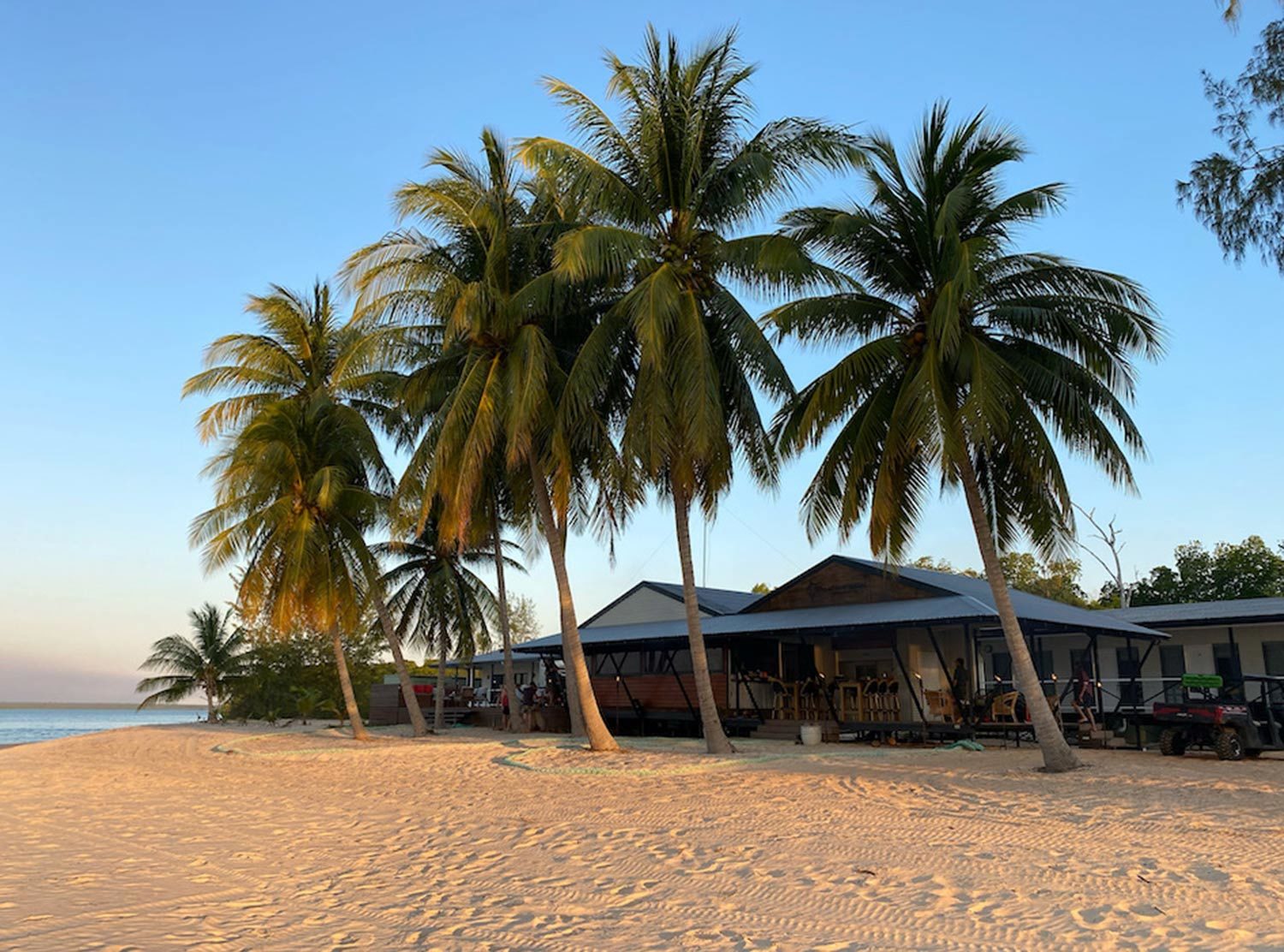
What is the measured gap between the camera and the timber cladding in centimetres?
2264

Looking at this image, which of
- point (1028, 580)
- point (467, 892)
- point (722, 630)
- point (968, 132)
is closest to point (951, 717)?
point (722, 630)

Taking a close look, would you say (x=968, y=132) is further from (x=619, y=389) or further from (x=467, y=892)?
(x=467, y=892)

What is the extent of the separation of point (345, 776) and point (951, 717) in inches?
462

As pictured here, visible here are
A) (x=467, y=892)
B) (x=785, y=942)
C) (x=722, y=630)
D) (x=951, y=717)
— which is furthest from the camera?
(x=722, y=630)

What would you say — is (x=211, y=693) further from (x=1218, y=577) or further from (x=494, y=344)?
(x=1218, y=577)

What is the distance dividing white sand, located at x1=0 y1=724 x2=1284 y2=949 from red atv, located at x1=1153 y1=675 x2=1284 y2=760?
923 mm

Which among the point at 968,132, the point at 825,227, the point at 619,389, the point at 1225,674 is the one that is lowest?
the point at 1225,674

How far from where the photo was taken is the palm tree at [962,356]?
14.4 meters

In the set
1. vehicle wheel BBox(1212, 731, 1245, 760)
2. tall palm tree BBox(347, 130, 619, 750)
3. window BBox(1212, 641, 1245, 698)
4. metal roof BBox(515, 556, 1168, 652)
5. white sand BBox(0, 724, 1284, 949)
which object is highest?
tall palm tree BBox(347, 130, 619, 750)

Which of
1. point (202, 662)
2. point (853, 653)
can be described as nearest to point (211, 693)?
point (202, 662)

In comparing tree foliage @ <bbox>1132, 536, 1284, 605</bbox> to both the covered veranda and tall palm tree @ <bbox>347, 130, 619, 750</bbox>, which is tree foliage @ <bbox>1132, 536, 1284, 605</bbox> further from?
tall palm tree @ <bbox>347, 130, 619, 750</bbox>

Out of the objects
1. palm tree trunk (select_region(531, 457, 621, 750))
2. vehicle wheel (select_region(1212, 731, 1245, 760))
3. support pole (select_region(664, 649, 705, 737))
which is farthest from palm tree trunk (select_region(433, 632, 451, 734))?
vehicle wheel (select_region(1212, 731, 1245, 760))

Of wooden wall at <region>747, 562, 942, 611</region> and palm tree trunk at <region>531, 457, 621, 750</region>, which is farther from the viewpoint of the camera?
wooden wall at <region>747, 562, 942, 611</region>

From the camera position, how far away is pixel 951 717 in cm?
2034
